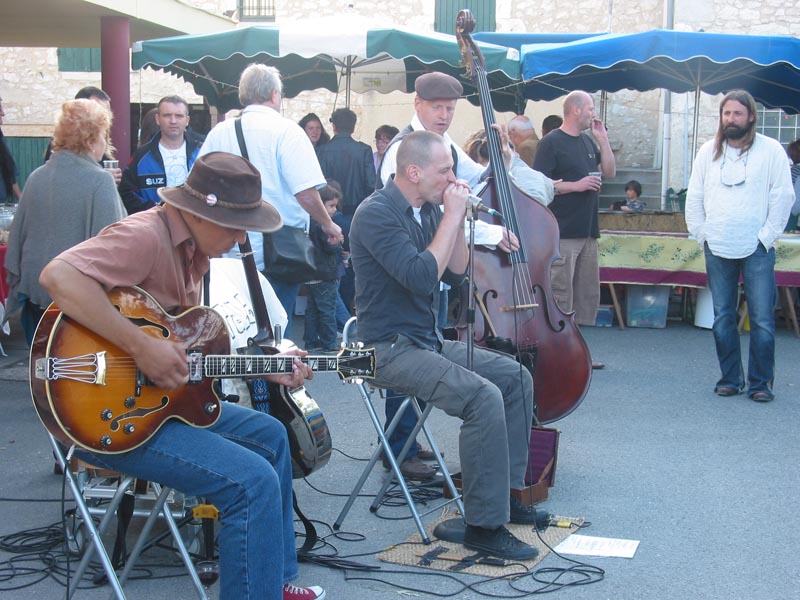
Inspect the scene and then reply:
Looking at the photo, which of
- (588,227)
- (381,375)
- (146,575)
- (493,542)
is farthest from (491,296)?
(588,227)

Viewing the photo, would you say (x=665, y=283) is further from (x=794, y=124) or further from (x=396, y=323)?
(x=794, y=124)

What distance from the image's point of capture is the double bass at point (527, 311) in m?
5.00

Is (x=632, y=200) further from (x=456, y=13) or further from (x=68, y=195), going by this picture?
(x=68, y=195)

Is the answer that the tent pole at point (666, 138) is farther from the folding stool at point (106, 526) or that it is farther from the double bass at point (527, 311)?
the folding stool at point (106, 526)

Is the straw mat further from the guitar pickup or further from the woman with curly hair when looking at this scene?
the woman with curly hair

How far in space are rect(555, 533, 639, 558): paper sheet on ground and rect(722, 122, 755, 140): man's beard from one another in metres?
3.47

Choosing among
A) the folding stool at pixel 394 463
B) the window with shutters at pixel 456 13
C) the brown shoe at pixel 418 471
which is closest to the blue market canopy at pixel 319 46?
the brown shoe at pixel 418 471

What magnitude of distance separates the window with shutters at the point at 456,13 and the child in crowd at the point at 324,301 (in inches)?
492

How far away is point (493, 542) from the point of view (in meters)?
3.98

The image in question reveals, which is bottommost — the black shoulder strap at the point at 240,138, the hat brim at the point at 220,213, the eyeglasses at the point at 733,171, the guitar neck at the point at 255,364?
the guitar neck at the point at 255,364

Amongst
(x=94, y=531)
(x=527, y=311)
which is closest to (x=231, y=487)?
(x=94, y=531)

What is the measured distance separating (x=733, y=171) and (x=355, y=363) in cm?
404

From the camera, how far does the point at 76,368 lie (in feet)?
9.38

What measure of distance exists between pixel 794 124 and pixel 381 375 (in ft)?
52.6
